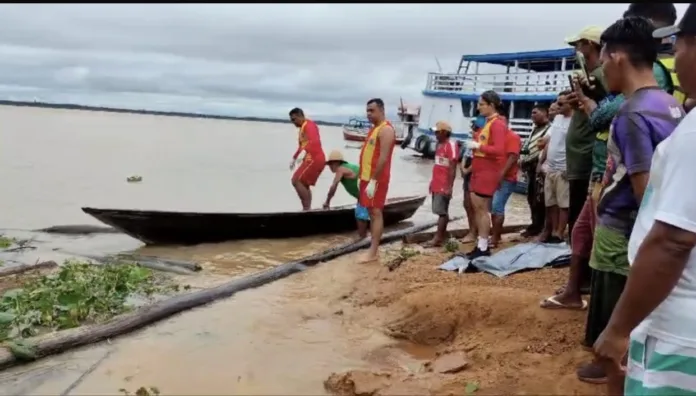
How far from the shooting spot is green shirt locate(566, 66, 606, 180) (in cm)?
490

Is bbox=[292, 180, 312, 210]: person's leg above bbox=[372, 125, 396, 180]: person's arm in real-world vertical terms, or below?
below

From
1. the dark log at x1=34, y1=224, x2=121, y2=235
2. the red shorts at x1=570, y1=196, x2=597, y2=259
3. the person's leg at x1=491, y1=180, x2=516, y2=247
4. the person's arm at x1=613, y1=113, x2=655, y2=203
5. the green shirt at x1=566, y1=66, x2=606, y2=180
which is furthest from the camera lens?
the dark log at x1=34, y1=224, x2=121, y2=235

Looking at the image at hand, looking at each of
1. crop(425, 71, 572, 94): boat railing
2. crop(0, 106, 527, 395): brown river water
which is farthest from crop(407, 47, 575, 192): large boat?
crop(0, 106, 527, 395): brown river water

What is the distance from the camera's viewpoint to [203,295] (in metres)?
5.79

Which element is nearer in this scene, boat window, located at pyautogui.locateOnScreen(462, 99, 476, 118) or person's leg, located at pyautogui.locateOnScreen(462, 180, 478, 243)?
person's leg, located at pyautogui.locateOnScreen(462, 180, 478, 243)

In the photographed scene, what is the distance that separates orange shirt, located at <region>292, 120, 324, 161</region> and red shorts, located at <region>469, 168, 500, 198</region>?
4.16 meters

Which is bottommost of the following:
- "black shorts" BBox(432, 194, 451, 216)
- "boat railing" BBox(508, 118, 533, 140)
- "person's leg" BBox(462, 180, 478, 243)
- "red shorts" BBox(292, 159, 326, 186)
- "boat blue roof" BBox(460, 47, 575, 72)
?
"person's leg" BBox(462, 180, 478, 243)

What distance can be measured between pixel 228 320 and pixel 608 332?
3.81 metres

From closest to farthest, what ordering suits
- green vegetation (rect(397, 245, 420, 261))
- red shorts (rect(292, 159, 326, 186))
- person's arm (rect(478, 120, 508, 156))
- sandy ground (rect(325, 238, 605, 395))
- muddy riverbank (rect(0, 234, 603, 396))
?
sandy ground (rect(325, 238, 605, 395)), muddy riverbank (rect(0, 234, 603, 396)), person's arm (rect(478, 120, 508, 156)), green vegetation (rect(397, 245, 420, 261)), red shorts (rect(292, 159, 326, 186))

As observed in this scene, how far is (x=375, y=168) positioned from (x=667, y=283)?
5.80 m

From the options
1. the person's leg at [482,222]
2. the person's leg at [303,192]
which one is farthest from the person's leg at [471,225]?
the person's leg at [303,192]

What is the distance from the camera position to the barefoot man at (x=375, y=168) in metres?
7.46

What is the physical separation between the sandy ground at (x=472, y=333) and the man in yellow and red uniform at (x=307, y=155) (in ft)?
15.5

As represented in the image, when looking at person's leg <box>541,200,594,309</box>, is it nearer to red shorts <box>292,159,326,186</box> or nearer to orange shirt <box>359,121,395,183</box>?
orange shirt <box>359,121,395,183</box>
